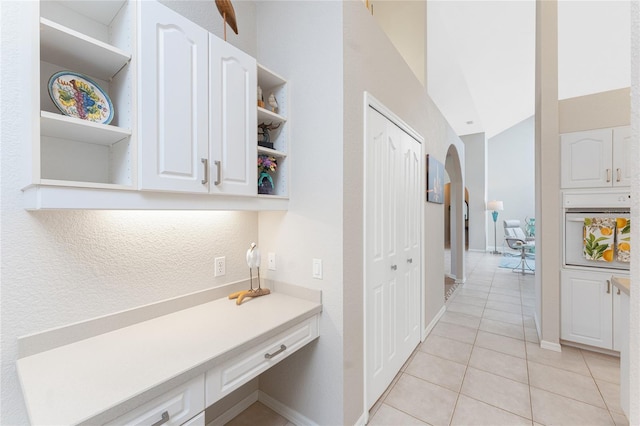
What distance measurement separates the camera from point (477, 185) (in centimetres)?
893

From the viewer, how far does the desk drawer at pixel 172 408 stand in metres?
0.88

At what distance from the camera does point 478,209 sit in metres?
9.04

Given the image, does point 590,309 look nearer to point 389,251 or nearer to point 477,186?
point 389,251

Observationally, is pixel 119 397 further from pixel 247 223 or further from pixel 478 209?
pixel 478 209

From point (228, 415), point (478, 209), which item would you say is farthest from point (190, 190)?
point (478, 209)

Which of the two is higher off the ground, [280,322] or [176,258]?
[176,258]

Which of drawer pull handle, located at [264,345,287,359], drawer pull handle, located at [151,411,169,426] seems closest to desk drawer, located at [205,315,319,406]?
drawer pull handle, located at [264,345,287,359]

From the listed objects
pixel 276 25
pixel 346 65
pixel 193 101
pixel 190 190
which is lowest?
pixel 190 190

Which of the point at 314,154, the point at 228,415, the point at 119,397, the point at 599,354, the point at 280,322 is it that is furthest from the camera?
the point at 599,354

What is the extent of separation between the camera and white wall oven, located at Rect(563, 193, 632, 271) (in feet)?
8.26

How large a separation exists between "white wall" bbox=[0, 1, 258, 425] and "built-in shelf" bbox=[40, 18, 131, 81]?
60 millimetres

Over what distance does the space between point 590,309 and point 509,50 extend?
454cm

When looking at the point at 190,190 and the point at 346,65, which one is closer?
the point at 190,190

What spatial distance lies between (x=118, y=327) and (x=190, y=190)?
0.76 meters
